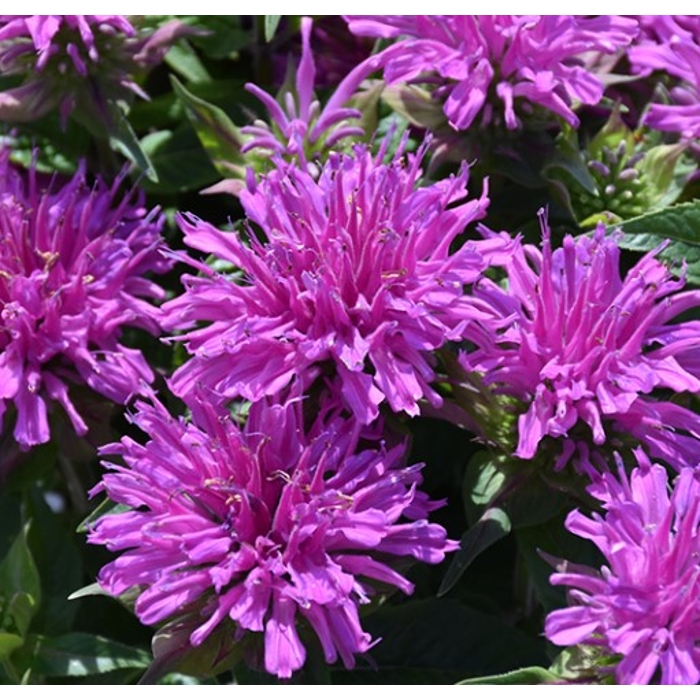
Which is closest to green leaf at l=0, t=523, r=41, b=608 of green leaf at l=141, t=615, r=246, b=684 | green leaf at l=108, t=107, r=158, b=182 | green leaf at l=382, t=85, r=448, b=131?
green leaf at l=141, t=615, r=246, b=684

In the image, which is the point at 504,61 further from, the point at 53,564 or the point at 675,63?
the point at 53,564

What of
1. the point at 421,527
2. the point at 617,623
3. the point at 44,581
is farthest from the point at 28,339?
the point at 617,623

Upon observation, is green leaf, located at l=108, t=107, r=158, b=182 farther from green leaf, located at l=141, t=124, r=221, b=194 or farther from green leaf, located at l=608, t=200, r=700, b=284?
green leaf, located at l=608, t=200, r=700, b=284

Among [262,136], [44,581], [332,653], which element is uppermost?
[262,136]

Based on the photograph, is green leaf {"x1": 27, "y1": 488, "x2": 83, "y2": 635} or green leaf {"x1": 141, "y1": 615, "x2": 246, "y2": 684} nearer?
green leaf {"x1": 141, "y1": 615, "x2": 246, "y2": 684}

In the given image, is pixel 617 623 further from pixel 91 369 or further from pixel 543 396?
pixel 91 369

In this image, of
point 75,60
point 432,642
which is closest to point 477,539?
point 432,642
